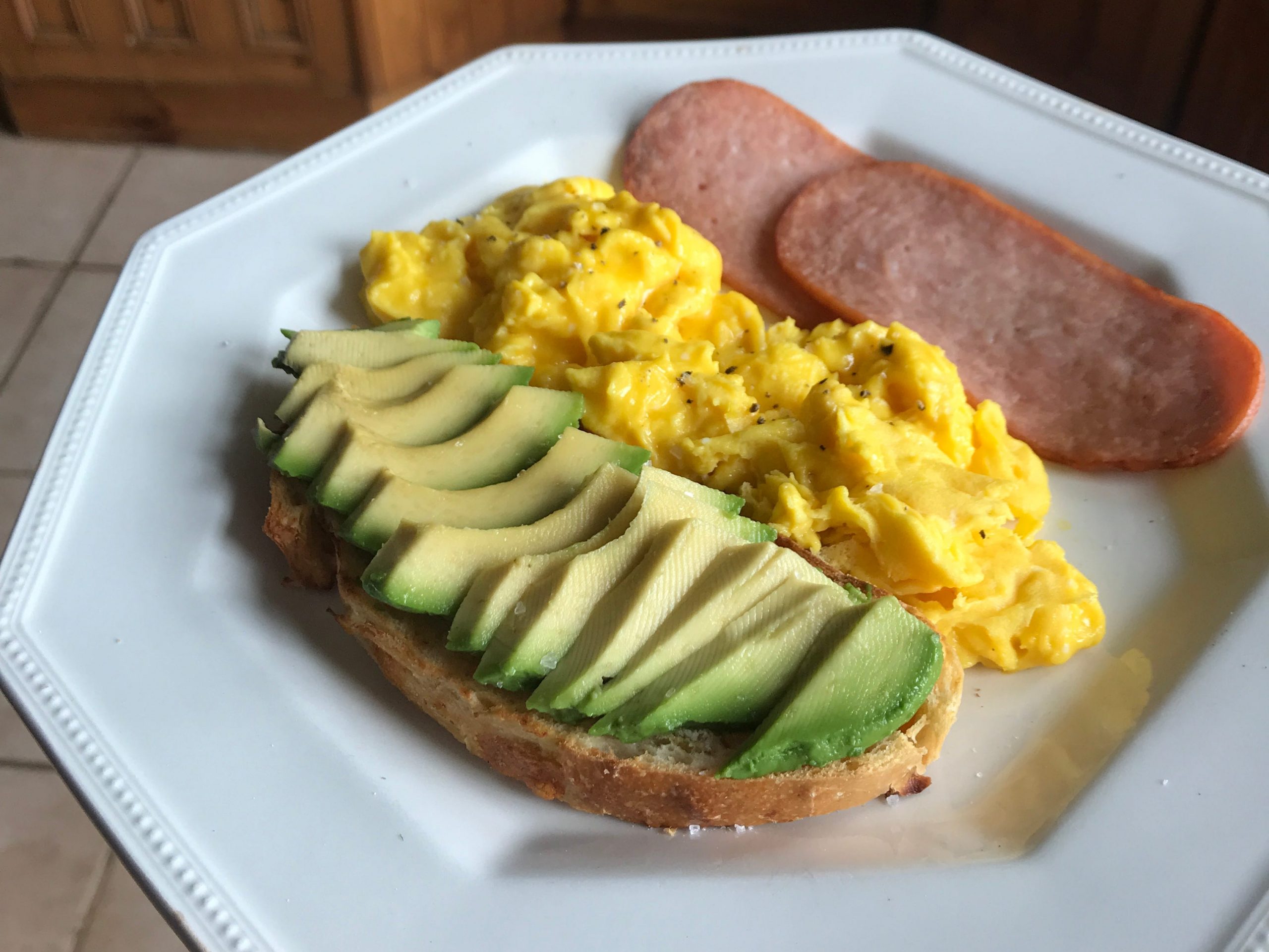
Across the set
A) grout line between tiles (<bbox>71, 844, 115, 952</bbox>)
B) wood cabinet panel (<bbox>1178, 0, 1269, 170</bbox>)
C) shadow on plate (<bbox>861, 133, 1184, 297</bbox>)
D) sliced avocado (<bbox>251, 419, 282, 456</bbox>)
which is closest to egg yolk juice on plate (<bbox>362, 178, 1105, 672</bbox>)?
sliced avocado (<bbox>251, 419, 282, 456</bbox>)

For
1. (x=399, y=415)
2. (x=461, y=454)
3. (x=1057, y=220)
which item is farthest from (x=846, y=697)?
(x=1057, y=220)

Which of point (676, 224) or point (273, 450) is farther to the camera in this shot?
point (676, 224)

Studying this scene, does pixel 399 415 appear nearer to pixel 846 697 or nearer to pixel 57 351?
pixel 846 697

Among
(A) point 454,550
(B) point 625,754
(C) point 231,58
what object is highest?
(A) point 454,550

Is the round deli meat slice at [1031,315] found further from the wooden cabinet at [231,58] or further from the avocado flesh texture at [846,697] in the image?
the wooden cabinet at [231,58]

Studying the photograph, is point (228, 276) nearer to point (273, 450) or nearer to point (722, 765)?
point (273, 450)

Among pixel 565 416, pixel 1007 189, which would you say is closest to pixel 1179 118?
pixel 1007 189

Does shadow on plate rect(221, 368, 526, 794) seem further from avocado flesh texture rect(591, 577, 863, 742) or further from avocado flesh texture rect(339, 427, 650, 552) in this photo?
avocado flesh texture rect(591, 577, 863, 742)
